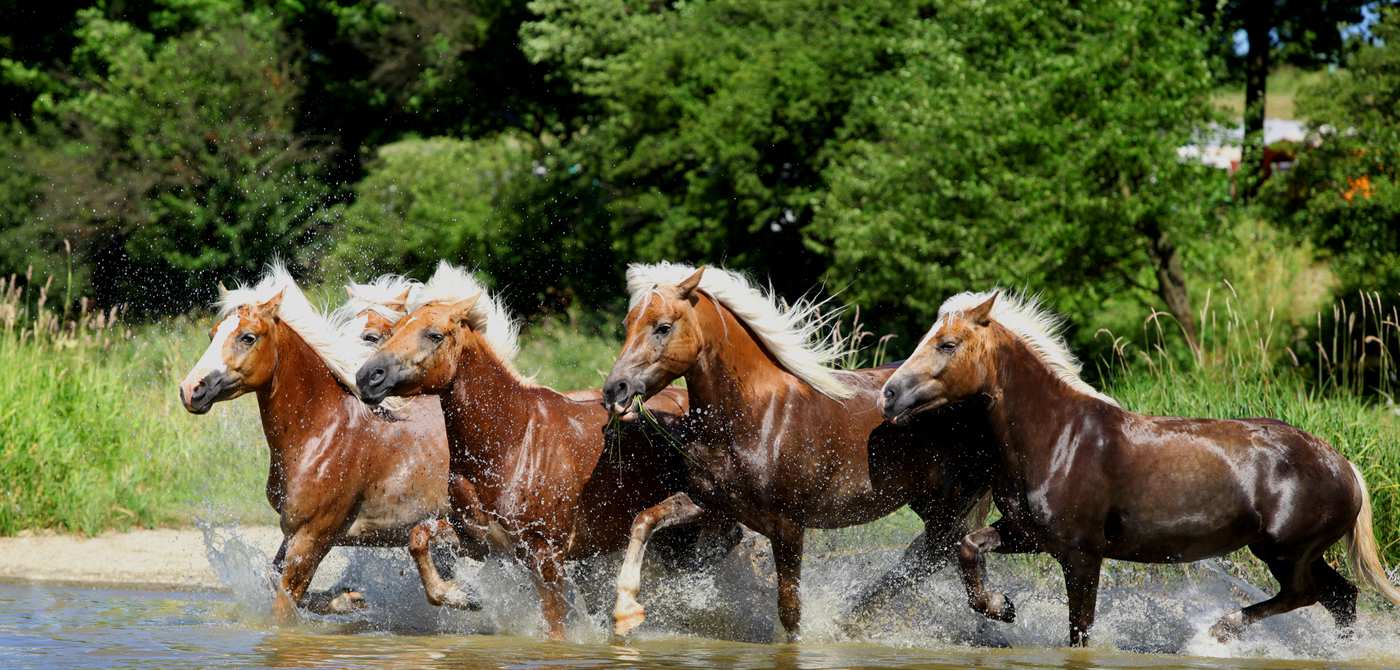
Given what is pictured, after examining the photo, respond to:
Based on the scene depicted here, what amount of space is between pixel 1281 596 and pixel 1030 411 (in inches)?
58.7

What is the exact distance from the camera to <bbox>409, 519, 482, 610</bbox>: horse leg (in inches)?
345

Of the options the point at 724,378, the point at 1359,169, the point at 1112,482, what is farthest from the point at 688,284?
the point at 1359,169

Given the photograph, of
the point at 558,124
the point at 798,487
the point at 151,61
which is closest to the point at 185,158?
the point at 151,61

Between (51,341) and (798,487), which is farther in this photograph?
(51,341)

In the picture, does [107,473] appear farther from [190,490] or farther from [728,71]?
[728,71]

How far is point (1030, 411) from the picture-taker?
8383 millimetres

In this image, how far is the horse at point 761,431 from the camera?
324 inches

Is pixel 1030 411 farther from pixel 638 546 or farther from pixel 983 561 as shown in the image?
pixel 638 546

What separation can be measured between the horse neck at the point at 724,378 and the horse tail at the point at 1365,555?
2.84 meters

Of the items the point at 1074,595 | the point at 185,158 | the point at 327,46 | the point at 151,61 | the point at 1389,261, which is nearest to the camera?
the point at 1074,595

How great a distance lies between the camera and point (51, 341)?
15594mm

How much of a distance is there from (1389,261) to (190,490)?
44.5 feet

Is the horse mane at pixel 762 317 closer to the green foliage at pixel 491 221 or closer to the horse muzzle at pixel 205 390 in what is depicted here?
the horse muzzle at pixel 205 390

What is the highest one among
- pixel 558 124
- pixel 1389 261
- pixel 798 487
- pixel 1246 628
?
pixel 798 487
